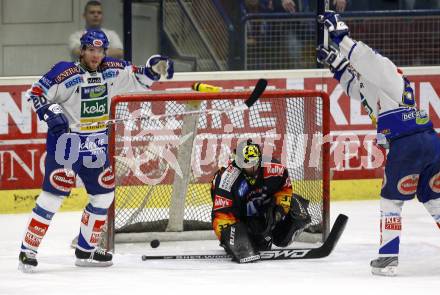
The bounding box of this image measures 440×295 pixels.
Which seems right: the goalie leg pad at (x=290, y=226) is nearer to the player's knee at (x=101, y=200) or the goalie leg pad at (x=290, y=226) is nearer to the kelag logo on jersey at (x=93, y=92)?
the player's knee at (x=101, y=200)

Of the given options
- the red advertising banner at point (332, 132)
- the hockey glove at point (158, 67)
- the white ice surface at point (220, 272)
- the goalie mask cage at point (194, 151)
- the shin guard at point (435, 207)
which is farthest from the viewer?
the red advertising banner at point (332, 132)

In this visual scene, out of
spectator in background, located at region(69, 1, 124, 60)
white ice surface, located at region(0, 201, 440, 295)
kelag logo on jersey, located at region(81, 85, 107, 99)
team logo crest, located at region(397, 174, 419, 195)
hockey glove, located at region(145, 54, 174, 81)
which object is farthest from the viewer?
spectator in background, located at region(69, 1, 124, 60)

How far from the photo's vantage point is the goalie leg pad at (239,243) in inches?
287

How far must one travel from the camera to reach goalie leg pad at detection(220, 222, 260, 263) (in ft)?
23.9

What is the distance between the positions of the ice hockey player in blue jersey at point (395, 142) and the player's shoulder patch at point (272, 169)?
90 centimetres

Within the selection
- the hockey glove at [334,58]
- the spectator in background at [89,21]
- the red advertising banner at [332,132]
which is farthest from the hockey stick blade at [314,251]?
the spectator in background at [89,21]

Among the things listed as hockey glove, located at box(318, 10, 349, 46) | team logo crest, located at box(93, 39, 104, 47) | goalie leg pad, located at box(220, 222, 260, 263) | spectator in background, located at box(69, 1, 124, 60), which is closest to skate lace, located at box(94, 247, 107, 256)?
goalie leg pad, located at box(220, 222, 260, 263)

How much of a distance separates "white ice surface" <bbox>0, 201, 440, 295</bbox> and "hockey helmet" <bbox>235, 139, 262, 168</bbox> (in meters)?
0.58

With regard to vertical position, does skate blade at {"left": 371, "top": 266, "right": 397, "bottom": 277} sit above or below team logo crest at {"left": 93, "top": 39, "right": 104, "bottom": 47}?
below

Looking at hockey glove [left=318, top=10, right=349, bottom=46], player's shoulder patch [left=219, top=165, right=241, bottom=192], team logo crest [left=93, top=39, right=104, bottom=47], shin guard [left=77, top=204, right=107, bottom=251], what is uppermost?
hockey glove [left=318, top=10, right=349, bottom=46]

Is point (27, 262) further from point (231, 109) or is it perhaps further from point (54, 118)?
point (231, 109)

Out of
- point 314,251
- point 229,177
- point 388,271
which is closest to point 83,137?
point 229,177

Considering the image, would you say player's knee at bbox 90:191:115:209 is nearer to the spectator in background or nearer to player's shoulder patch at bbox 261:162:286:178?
player's shoulder patch at bbox 261:162:286:178

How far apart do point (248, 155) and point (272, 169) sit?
28 centimetres
